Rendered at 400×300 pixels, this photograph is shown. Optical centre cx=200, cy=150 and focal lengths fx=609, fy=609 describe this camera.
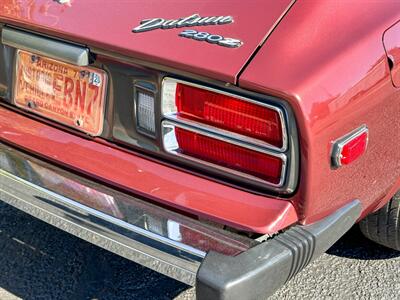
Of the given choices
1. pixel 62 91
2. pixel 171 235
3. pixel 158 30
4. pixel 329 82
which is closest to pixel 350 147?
pixel 329 82

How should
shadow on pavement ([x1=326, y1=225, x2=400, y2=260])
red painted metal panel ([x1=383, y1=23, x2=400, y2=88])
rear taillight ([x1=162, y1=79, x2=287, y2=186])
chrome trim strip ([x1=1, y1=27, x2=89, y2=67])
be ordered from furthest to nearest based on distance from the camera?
shadow on pavement ([x1=326, y1=225, x2=400, y2=260]) < chrome trim strip ([x1=1, y1=27, x2=89, y2=67]) < red painted metal panel ([x1=383, y1=23, x2=400, y2=88]) < rear taillight ([x1=162, y1=79, x2=287, y2=186])

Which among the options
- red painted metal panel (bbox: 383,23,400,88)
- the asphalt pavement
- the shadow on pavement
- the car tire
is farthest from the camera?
the shadow on pavement

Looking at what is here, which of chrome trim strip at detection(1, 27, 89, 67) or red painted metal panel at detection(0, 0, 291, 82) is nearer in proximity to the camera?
red painted metal panel at detection(0, 0, 291, 82)

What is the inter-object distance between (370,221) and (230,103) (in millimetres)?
1158

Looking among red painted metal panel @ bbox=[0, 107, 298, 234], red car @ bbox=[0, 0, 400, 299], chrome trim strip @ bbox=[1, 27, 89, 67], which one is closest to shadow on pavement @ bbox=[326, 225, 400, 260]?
red car @ bbox=[0, 0, 400, 299]

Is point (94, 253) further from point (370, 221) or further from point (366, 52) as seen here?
point (366, 52)

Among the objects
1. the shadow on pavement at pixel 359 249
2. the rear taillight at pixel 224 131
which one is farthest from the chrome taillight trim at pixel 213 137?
the shadow on pavement at pixel 359 249

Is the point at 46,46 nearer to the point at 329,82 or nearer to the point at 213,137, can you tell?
the point at 213,137

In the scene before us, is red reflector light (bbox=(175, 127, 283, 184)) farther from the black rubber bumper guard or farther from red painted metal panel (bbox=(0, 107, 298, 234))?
the black rubber bumper guard

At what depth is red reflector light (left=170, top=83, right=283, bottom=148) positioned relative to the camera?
1.91m

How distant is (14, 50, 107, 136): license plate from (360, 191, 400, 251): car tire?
128 cm

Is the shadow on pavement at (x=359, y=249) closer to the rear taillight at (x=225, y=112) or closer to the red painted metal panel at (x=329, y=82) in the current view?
the red painted metal panel at (x=329, y=82)

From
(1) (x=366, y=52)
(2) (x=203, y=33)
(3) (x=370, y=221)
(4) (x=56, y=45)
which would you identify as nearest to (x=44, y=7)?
(4) (x=56, y=45)

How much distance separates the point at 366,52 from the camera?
1.97 metres
